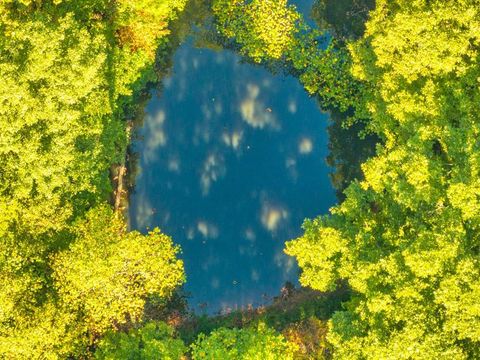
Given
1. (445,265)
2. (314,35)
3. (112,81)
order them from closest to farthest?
(445,265)
(112,81)
(314,35)

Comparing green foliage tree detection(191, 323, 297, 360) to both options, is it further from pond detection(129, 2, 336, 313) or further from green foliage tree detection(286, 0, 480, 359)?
pond detection(129, 2, 336, 313)

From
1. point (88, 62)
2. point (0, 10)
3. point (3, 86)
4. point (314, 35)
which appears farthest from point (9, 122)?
point (314, 35)

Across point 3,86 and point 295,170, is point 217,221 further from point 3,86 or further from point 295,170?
point 3,86

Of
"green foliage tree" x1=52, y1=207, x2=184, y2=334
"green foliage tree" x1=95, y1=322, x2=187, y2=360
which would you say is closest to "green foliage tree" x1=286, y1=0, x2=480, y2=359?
"green foliage tree" x1=95, y1=322, x2=187, y2=360

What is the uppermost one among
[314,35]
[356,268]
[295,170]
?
[314,35]

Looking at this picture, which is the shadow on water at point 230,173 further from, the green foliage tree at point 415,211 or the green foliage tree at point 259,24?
the green foliage tree at point 415,211

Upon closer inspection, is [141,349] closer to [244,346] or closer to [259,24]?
[244,346]
